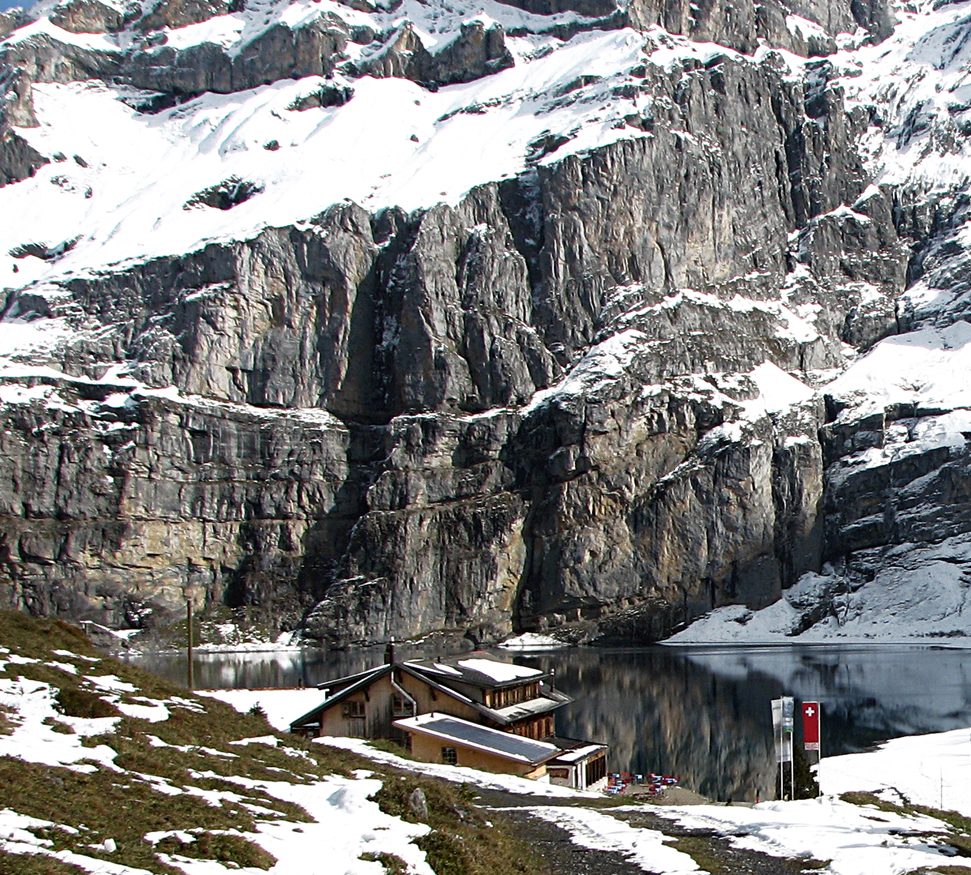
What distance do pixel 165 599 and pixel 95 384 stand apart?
43.4 meters

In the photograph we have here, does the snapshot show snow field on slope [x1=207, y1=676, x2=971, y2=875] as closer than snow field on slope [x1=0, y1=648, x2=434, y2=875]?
No

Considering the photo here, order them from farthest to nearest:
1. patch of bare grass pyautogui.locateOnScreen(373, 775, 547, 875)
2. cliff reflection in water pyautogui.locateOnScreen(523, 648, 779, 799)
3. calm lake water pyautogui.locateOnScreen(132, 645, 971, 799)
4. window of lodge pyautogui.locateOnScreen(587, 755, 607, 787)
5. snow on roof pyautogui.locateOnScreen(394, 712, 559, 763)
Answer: calm lake water pyautogui.locateOnScreen(132, 645, 971, 799) < cliff reflection in water pyautogui.locateOnScreen(523, 648, 779, 799) < window of lodge pyautogui.locateOnScreen(587, 755, 607, 787) < snow on roof pyautogui.locateOnScreen(394, 712, 559, 763) < patch of bare grass pyautogui.locateOnScreen(373, 775, 547, 875)

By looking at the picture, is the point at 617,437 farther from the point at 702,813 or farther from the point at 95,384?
the point at 702,813

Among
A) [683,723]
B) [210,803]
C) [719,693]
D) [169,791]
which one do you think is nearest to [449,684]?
[683,723]

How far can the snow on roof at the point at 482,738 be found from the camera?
4213 cm

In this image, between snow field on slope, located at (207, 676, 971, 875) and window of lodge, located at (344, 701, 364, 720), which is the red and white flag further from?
window of lodge, located at (344, 701, 364, 720)

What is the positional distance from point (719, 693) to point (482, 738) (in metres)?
51.2

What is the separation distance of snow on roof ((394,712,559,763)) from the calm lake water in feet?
42.2

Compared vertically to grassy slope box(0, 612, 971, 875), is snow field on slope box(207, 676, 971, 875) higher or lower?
lower

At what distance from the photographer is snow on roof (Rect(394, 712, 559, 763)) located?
42.1 meters

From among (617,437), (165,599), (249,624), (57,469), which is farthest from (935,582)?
(57,469)

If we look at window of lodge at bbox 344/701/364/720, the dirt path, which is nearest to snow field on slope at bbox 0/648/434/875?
the dirt path

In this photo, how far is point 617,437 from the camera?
19538 cm

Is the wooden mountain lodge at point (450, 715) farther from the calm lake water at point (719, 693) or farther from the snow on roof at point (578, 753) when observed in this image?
the calm lake water at point (719, 693)
